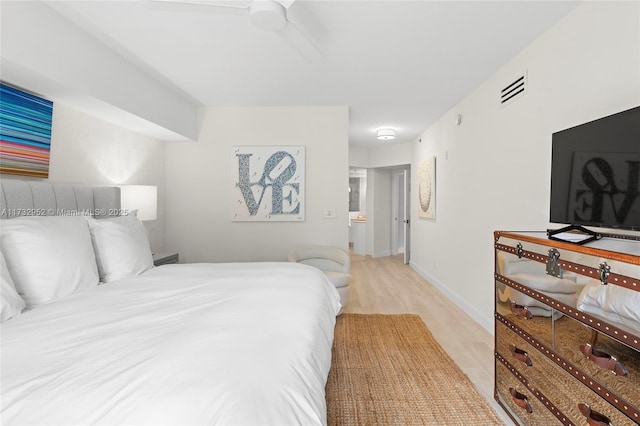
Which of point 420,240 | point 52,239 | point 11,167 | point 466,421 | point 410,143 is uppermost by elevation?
point 410,143

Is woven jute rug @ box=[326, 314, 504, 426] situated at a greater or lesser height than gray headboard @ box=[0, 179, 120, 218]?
lesser

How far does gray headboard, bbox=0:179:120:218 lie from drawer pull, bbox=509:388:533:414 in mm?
3378

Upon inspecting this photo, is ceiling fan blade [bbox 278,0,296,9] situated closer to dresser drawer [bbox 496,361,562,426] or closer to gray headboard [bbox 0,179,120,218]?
gray headboard [bbox 0,179,120,218]

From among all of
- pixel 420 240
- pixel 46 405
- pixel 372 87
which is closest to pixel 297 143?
pixel 372 87

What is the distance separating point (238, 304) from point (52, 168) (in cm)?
A: 218

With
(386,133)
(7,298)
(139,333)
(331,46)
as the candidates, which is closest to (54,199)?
(7,298)

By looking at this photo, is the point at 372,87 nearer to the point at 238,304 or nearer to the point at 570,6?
the point at 570,6

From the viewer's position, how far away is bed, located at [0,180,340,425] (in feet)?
2.71

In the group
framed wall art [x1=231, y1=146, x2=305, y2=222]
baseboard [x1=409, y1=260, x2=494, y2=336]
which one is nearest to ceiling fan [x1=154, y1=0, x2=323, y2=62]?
framed wall art [x1=231, y1=146, x2=305, y2=222]

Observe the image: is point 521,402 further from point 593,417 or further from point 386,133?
point 386,133

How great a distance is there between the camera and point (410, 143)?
631cm

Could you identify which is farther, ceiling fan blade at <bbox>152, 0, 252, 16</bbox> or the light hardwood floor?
the light hardwood floor

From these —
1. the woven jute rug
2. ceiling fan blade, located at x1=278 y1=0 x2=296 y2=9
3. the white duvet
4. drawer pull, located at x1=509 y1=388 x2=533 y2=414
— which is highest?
ceiling fan blade, located at x1=278 y1=0 x2=296 y2=9

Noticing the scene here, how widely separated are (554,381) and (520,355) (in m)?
0.25
